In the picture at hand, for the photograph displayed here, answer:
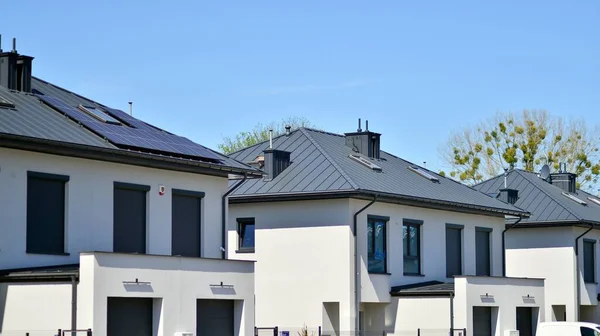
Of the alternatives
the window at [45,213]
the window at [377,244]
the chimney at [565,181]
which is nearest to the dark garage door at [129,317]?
the window at [45,213]

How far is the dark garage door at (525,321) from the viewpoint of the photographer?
40.2m

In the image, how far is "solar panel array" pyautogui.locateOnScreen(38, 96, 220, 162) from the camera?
1075 inches

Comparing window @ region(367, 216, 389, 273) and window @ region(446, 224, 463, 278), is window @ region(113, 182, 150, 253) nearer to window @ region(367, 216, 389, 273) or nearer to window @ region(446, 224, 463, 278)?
window @ region(367, 216, 389, 273)

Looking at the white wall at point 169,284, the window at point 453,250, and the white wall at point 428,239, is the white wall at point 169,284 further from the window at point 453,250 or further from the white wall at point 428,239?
the window at point 453,250

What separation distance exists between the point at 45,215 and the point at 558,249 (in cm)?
2711

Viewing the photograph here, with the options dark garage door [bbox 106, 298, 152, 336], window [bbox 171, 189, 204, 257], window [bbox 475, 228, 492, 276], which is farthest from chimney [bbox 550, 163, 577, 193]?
dark garage door [bbox 106, 298, 152, 336]

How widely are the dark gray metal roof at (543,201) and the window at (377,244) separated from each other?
11.9 metres

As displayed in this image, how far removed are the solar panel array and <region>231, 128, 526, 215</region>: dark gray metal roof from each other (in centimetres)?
569

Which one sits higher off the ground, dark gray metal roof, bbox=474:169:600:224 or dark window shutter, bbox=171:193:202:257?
dark gray metal roof, bbox=474:169:600:224

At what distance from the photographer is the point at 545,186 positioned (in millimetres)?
50156

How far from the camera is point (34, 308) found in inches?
929

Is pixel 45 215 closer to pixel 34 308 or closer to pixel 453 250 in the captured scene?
pixel 34 308

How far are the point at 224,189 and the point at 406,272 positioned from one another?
9404 mm

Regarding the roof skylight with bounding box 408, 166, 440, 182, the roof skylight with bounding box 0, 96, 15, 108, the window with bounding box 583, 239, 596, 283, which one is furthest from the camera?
the window with bounding box 583, 239, 596, 283
